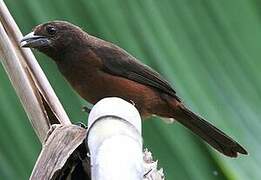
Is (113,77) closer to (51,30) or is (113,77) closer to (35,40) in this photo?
(51,30)

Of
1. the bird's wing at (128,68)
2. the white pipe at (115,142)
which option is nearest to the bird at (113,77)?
the bird's wing at (128,68)

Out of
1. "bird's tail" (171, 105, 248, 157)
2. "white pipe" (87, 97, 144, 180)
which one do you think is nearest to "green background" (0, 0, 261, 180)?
"bird's tail" (171, 105, 248, 157)

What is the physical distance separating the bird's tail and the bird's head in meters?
0.60

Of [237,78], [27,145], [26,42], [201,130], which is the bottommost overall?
[201,130]

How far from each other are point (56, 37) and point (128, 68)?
429 millimetres

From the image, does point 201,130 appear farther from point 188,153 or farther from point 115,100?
point 115,100

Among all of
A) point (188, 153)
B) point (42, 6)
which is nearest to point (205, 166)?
point (188, 153)

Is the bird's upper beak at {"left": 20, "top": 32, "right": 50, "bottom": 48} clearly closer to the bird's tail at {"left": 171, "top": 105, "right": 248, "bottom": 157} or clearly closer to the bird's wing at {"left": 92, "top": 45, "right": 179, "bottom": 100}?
the bird's wing at {"left": 92, "top": 45, "right": 179, "bottom": 100}

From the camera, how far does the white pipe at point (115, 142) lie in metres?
1.12

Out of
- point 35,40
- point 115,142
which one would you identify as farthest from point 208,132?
point 115,142

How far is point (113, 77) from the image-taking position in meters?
3.48

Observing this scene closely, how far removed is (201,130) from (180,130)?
123mm

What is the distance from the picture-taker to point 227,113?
3.22m

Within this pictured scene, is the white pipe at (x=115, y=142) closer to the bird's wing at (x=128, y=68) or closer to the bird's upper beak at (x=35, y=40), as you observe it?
the bird's upper beak at (x=35, y=40)
